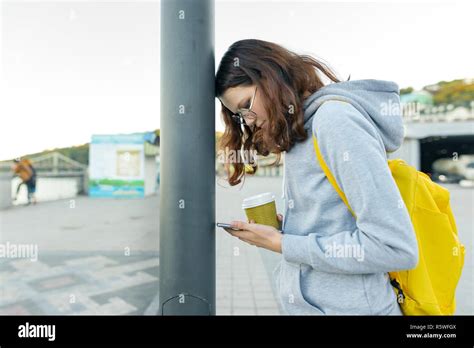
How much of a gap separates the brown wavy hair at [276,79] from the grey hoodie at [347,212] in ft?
0.16

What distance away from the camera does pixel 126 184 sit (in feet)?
47.2

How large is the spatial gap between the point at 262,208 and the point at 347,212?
309mm

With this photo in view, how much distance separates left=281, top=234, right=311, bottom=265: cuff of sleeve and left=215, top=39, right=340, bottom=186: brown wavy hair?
0.29 m

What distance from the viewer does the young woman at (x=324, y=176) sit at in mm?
912

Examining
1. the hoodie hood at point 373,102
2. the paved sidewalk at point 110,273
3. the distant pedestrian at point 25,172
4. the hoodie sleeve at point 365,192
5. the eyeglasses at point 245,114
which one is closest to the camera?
the hoodie sleeve at point 365,192

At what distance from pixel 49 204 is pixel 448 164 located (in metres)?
28.0

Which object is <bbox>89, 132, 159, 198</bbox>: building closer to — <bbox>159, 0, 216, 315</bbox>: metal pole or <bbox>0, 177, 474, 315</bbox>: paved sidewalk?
<bbox>0, 177, 474, 315</bbox>: paved sidewalk

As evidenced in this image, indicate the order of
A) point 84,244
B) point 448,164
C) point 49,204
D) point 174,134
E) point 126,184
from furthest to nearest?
point 448,164 → point 126,184 → point 49,204 → point 84,244 → point 174,134

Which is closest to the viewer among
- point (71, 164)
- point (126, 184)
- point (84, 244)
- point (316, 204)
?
point (316, 204)

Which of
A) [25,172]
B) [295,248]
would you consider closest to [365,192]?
[295,248]

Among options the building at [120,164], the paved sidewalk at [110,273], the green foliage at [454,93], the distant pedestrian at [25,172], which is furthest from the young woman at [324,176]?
the green foliage at [454,93]

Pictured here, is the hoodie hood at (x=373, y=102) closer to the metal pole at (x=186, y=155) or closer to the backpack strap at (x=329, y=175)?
the backpack strap at (x=329, y=175)
